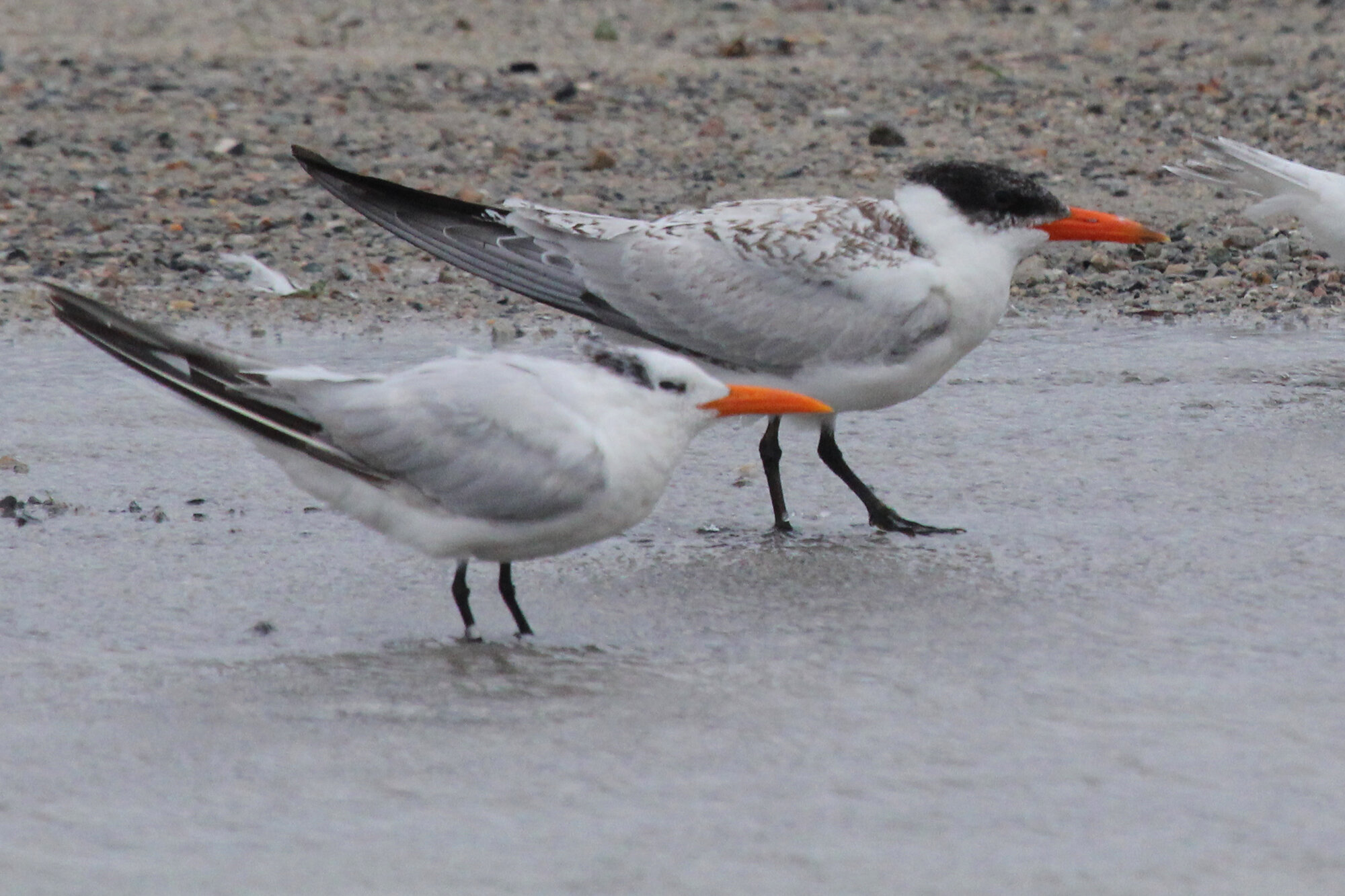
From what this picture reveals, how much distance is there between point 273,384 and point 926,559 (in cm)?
152

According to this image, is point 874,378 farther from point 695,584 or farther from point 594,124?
point 594,124

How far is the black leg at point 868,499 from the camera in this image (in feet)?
14.8

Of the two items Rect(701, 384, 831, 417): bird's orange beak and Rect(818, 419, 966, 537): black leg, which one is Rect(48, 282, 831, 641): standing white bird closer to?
Rect(701, 384, 831, 417): bird's orange beak

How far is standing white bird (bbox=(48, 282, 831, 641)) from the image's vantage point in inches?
145

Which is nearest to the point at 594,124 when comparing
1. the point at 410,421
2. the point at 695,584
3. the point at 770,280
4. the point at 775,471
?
the point at 770,280

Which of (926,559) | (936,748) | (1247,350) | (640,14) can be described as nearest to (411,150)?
(640,14)

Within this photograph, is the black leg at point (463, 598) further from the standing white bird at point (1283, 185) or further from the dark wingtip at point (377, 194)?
the standing white bird at point (1283, 185)

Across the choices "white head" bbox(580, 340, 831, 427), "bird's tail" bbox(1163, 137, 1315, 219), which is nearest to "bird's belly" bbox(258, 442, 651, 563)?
"white head" bbox(580, 340, 831, 427)

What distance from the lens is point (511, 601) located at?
12.6 ft

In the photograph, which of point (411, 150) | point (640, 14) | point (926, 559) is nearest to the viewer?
point (926, 559)

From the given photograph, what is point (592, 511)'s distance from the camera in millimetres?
3680

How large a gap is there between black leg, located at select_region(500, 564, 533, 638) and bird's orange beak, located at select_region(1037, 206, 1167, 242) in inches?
71.6

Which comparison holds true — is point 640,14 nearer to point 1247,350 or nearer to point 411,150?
point 411,150

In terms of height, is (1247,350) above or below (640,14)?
below
